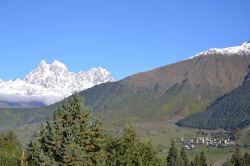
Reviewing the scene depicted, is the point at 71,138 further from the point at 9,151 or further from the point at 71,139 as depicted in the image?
the point at 9,151

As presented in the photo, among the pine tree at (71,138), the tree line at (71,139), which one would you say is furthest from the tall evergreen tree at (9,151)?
the pine tree at (71,138)

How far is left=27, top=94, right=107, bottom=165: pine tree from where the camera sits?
Result: 42.8 m

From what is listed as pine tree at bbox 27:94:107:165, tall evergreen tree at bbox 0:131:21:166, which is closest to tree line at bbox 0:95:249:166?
pine tree at bbox 27:94:107:165

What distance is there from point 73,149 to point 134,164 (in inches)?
721

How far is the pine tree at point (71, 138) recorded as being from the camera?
4278cm

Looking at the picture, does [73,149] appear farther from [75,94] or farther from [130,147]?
[130,147]

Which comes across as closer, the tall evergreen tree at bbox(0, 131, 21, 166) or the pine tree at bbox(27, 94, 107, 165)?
the pine tree at bbox(27, 94, 107, 165)

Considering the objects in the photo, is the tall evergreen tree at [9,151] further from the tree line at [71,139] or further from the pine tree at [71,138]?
the pine tree at [71,138]

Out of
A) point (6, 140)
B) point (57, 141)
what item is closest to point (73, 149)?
point (57, 141)

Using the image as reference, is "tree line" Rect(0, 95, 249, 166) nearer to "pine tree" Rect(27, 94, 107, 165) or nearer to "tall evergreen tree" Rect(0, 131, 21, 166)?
"pine tree" Rect(27, 94, 107, 165)

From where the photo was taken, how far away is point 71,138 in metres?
43.5

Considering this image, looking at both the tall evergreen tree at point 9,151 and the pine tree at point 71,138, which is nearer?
the pine tree at point 71,138

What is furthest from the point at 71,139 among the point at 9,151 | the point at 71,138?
the point at 9,151

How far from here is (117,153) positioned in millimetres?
61594
